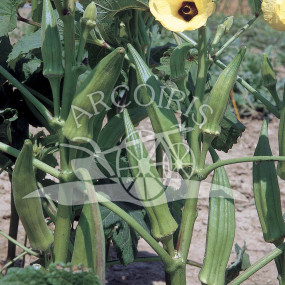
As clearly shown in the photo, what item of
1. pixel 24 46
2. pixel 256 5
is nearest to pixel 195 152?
pixel 256 5

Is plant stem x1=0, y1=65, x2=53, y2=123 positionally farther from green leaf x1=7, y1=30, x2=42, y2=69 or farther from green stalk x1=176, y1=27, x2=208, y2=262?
green stalk x1=176, y1=27, x2=208, y2=262

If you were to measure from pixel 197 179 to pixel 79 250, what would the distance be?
0.92ft

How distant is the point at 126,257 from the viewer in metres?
1.37

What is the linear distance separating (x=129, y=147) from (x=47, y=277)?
1.13 ft

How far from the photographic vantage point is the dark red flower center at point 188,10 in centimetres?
112

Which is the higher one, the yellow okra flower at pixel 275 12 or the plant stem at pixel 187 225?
the yellow okra flower at pixel 275 12

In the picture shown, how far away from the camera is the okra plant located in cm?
108

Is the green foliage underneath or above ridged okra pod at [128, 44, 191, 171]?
underneath

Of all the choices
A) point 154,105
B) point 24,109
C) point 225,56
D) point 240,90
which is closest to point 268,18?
point 154,105

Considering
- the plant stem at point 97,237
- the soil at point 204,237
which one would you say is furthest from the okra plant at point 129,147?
the soil at point 204,237

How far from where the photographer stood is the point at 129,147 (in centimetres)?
119

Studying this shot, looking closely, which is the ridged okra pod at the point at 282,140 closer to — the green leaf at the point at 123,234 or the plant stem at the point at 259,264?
the plant stem at the point at 259,264

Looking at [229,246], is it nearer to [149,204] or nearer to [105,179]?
[149,204]

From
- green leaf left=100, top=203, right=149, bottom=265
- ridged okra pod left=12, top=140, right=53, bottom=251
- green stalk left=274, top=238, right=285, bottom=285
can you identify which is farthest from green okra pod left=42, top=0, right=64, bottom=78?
green stalk left=274, top=238, right=285, bottom=285
